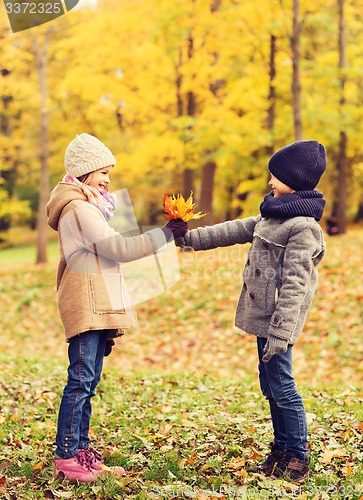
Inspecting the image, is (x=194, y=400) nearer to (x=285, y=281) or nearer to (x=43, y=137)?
(x=285, y=281)

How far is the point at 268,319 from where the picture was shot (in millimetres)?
3941

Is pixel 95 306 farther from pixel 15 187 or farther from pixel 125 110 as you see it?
pixel 15 187

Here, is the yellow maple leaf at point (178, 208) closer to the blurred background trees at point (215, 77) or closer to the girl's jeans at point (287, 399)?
the girl's jeans at point (287, 399)

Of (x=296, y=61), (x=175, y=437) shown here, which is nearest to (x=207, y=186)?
(x=296, y=61)

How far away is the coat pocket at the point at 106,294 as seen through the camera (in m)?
3.90

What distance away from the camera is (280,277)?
3.95 metres

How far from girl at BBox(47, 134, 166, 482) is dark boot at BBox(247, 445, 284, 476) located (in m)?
1.03

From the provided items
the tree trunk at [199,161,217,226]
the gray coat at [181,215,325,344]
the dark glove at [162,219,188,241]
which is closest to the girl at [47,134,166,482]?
the dark glove at [162,219,188,241]

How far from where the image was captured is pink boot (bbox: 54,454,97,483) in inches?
156

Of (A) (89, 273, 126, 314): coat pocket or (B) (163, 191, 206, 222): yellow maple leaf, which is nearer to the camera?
(A) (89, 273, 126, 314): coat pocket

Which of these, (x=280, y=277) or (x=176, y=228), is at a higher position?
(x=176, y=228)

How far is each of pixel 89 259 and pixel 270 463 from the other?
177 cm

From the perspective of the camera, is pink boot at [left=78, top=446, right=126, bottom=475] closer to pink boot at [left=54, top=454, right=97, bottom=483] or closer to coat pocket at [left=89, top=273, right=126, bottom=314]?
pink boot at [left=54, top=454, right=97, bottom=483]

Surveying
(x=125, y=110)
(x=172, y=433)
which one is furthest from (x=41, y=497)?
(x=125, y=110)
